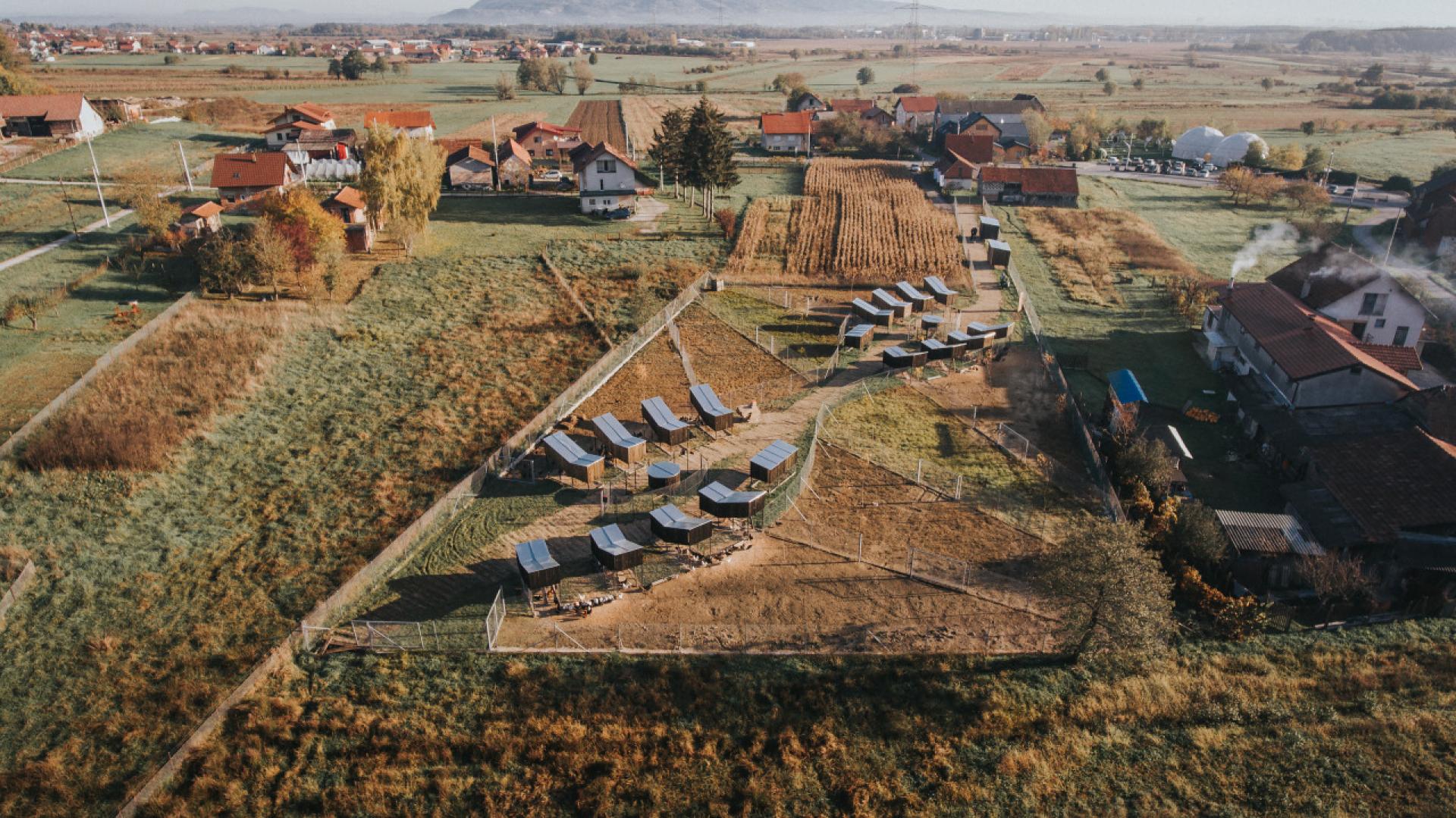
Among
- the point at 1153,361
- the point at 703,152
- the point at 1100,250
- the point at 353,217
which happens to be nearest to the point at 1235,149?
the point at 1100,250

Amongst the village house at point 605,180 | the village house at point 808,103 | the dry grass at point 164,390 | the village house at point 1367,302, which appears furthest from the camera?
the village house at point 808,103

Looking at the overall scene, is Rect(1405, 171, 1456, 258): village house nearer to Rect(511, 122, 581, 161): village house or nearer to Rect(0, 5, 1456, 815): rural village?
Rect(0, 5, 1456, 815): rural village

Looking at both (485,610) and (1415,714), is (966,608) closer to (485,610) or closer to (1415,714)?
(1415,714)

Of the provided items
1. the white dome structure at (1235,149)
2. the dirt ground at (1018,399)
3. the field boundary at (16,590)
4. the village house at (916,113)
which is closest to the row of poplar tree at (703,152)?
the dirt ground at (1018,399)

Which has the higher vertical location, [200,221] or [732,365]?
[200,221]

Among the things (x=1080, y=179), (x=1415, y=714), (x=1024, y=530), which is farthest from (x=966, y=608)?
(x=1080, y=179)

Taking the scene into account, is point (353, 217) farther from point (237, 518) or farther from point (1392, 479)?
point (1392, 479)

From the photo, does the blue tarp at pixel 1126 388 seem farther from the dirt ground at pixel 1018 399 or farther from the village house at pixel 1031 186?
the village house at pixel 1031 186
